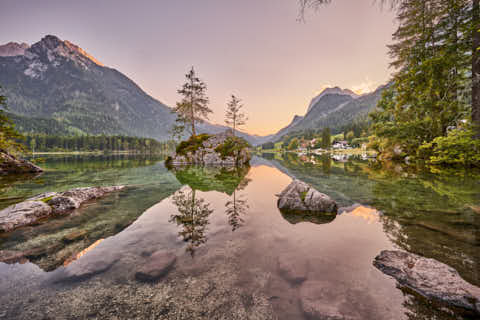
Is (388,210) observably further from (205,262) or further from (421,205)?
(205,262)

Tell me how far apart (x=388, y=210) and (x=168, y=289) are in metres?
8.66

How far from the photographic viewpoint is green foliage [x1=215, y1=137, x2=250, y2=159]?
29828 millimetres

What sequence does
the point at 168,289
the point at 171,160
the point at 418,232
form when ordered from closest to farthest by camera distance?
the point at 168,289 → the point at 418,232 → the point at 171,160

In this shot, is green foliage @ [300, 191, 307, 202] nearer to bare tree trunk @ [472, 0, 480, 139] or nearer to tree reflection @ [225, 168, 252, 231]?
tree reflection @ [225, 168, 252, 231]

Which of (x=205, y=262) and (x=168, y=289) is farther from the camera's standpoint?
(x=205, y=262)

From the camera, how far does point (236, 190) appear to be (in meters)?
11.4

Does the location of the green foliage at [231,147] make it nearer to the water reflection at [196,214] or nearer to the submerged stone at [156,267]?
the water reflection at [196,214]

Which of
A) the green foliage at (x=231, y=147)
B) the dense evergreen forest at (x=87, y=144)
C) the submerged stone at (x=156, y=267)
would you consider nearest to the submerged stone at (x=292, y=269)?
the submerged stone at (x=156, y=267)

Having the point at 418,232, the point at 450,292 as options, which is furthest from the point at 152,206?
the point at 418,232

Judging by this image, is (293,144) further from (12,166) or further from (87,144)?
(87,144)

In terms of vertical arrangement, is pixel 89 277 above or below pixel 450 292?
below

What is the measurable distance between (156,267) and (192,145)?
29268 millimetres

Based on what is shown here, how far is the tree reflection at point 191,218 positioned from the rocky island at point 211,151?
19.8 m

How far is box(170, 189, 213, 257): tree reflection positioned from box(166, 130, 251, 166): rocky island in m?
19.8
